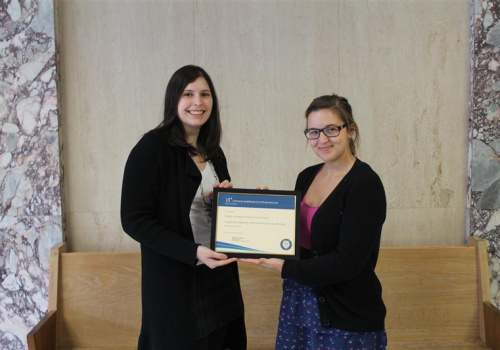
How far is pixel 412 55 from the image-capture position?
2.95 meters

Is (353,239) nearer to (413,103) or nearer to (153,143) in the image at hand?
(153,143)

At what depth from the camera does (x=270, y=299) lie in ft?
9.25

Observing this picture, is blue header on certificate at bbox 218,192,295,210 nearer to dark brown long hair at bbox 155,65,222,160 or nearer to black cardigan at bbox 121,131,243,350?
black cardigan at bbox 121,131,243,350

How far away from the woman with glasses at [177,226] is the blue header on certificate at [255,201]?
69mm

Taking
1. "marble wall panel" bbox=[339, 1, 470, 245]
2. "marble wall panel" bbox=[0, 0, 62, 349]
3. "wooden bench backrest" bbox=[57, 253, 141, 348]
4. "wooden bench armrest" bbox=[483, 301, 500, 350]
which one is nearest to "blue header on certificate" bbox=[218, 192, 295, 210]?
"wooden bench backrest" bbox=[57, 253, 141, 348]

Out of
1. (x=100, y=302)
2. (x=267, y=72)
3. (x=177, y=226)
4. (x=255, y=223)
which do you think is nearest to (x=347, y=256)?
(x=255, y=223)

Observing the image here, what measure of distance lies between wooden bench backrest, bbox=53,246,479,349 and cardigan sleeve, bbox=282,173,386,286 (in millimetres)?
1217

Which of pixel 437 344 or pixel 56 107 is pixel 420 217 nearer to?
pixel 437 344

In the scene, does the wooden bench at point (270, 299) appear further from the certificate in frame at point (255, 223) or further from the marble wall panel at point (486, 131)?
the certificate in frame at point (255, 223)

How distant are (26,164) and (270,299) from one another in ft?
5.71

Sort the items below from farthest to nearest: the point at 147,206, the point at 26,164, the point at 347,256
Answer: the point at 26,164 → the point at 147,206 → the point at 347,256

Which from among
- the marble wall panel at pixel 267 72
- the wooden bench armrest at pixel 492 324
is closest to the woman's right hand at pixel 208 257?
the marble wall panel at pixel 267 72

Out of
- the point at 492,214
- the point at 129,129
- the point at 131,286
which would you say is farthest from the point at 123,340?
the point at 492,214

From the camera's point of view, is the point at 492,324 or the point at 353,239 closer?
the point at 353,239
